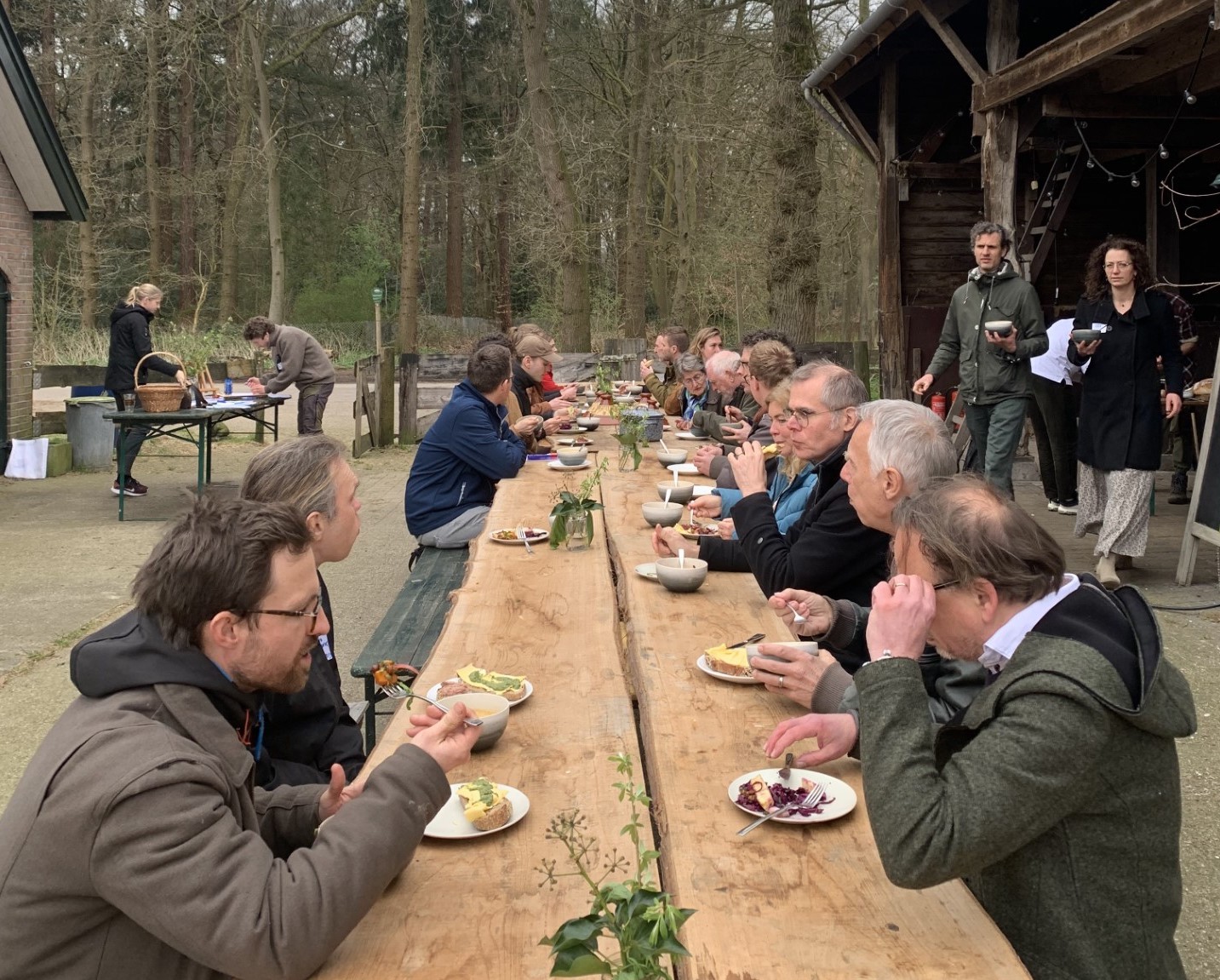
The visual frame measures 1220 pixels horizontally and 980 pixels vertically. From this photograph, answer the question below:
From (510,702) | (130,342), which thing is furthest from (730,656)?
(130,342)

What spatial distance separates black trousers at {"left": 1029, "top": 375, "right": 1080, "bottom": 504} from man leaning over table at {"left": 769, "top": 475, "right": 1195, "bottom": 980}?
8.01 meters

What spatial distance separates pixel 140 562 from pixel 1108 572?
6.58 meters

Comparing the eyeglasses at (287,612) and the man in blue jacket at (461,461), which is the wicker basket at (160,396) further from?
the eyeglasses at (287,612)

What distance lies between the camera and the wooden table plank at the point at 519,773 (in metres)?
1.77

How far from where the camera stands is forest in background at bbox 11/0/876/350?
727 inches

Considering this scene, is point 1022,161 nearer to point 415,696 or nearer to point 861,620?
point 861,620

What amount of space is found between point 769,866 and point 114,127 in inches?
1269

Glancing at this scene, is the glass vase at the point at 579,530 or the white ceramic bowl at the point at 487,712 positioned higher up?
the glass vase at the point at 579,530

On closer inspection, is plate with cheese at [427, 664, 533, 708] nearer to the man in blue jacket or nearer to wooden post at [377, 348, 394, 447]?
the man in blue jacket

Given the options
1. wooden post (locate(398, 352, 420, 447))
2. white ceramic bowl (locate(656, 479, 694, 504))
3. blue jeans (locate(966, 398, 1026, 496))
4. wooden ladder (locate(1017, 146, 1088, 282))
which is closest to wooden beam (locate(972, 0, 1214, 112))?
wooden ladder (locate(1017, 146, 1088, 282))

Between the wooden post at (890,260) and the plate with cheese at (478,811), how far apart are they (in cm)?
1043

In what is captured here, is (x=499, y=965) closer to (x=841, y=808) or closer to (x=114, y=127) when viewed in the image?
(x=841, y=808)

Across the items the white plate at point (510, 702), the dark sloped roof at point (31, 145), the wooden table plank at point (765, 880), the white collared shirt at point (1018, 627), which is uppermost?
the dark sloped roof at point (31, 145)

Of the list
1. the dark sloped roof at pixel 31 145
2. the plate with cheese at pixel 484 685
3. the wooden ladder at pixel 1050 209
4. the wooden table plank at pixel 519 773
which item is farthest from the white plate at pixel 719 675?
the dark sloped roof at pixel 31 145
